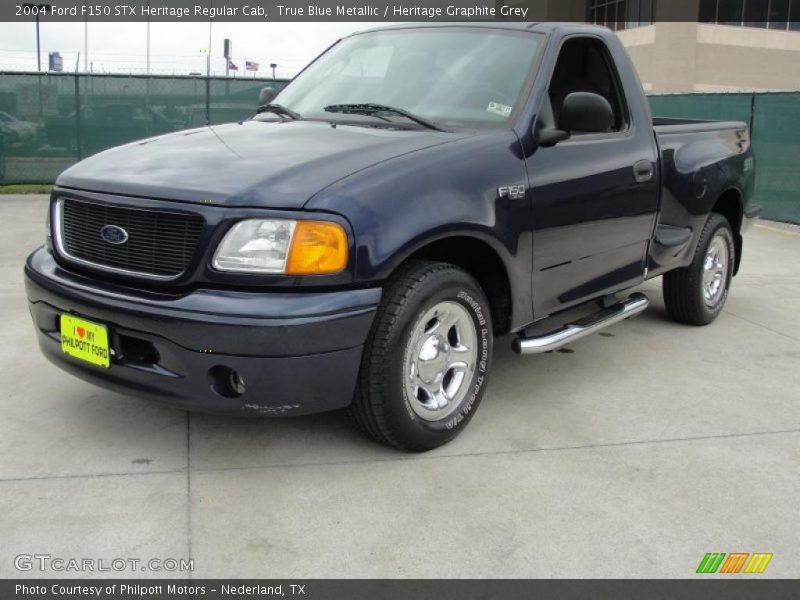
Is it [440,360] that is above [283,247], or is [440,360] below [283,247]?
below

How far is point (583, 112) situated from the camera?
3928 mm

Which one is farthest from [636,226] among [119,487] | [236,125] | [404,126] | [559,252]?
[119,487]

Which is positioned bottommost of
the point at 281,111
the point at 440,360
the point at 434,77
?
the point at 440,360

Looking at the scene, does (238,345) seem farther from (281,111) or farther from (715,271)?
(715,271)

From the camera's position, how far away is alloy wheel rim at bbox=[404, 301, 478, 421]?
11.3 feet

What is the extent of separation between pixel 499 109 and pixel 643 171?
3.74ft

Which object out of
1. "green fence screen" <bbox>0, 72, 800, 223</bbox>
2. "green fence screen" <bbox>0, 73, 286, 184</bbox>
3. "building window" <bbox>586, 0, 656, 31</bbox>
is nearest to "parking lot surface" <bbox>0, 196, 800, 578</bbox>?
"green fence screen" <bbox>0, 72, 800, 223</bbox>

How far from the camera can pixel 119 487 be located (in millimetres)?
3236

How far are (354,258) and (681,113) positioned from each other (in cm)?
1259

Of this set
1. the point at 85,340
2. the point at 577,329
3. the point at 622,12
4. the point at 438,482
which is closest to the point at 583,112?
the point at 577,329

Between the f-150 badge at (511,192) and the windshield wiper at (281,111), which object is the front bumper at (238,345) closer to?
the f-150 badge at (511,192)

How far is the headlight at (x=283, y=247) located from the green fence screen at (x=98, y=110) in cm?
1136

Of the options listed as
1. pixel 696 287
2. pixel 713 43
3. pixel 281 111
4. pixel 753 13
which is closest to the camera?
pixel 281 111
